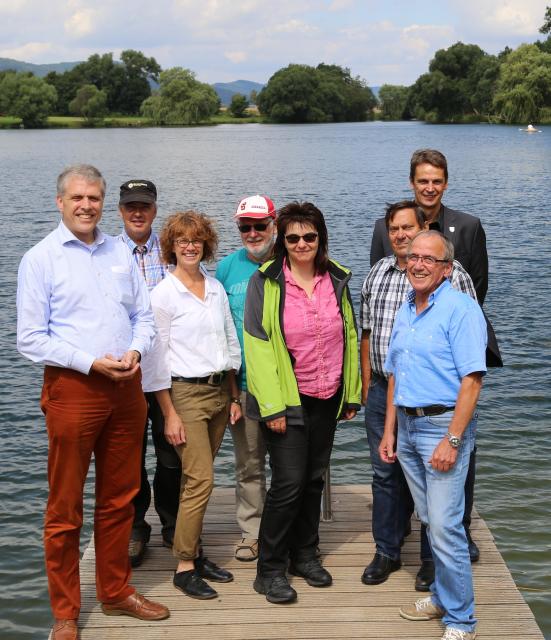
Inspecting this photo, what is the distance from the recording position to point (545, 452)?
30.6ft

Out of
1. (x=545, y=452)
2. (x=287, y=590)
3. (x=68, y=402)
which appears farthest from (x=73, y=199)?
(x=545, y=452)

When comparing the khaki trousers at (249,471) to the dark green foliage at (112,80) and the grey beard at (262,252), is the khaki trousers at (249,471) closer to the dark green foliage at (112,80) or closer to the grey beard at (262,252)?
the grey beard at (262,252)

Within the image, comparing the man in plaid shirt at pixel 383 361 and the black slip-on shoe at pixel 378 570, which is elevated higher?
the man in plaid shirt at pixel 383 361

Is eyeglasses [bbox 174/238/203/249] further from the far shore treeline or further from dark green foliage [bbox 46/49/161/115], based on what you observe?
dark green foliage [bbox 46/49/161/115]

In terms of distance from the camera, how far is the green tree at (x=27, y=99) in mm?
110375

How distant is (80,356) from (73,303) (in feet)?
0.85

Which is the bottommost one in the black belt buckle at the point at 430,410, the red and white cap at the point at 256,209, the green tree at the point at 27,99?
the black belt buckle at the point at 430,410

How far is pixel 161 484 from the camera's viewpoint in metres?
4.87

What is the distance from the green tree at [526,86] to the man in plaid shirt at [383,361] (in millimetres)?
81778

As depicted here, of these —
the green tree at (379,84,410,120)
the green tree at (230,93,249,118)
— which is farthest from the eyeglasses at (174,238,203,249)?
the green tree at (230,93,249,118)

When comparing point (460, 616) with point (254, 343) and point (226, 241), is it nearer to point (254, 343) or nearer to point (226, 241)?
point (254, 343)

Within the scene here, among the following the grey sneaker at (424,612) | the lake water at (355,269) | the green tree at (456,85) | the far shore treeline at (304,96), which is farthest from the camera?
the green tree at (456,85)

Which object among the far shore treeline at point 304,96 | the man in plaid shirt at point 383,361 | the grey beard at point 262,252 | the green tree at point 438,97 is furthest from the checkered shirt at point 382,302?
the green tree at point 438,97

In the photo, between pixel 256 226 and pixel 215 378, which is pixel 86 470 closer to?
pixel 215 378
